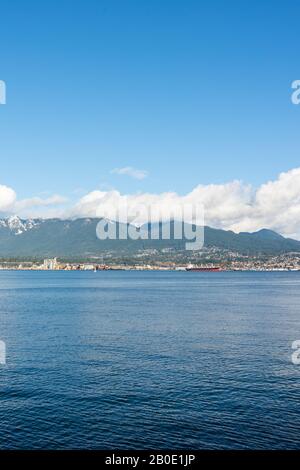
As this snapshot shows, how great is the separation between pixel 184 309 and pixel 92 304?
26756mm

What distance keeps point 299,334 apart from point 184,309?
41559mm

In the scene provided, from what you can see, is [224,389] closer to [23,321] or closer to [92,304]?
[23,321]

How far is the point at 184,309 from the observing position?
112312 mm

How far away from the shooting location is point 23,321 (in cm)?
8988

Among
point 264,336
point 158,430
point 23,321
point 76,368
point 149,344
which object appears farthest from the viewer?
point 23,321

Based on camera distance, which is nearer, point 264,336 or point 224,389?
point 224,389

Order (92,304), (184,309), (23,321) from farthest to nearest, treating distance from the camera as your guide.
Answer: (92,304)
(184,309)
(23,321)

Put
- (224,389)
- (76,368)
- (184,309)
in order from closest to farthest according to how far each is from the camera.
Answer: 1. (224,389)
2. (76,368)
3. (184,309)

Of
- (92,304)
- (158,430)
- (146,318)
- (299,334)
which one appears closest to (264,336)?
(299,334)
